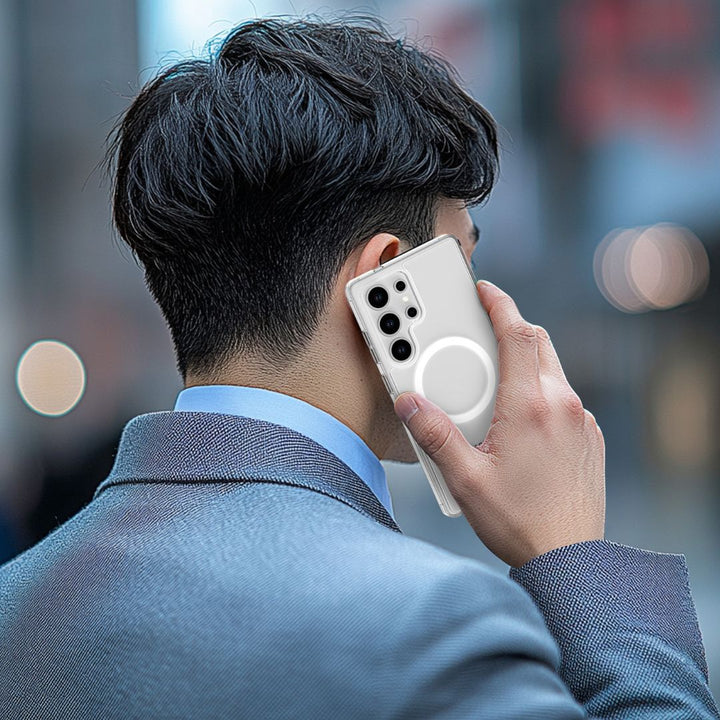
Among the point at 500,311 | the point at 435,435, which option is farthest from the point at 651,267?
the point at 435,435

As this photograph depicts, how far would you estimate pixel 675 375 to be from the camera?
8.25 meters

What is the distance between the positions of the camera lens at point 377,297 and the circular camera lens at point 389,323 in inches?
0.6

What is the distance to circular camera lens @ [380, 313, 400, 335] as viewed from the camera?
0.95m

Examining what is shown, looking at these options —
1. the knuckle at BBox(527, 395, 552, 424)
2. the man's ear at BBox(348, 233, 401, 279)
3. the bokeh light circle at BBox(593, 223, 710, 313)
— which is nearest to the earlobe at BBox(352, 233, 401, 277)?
the man's ear at BBox(348, 233, 401, 279)

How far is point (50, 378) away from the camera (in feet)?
16.3

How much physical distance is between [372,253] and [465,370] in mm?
169

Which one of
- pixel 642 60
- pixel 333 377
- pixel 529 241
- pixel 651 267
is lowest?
pixel 651 267

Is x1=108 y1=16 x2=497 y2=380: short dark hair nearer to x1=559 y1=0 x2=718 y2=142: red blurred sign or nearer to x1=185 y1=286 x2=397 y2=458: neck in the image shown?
x1=185 y1=286 x2=397 y2=458: neck

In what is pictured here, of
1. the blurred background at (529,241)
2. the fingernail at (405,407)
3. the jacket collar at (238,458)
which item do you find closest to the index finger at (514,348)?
the fingernail at (405,407)

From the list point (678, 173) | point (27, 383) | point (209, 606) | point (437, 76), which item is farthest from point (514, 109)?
point (209, 606)

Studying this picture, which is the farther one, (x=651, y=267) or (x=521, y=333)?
(x=651, y=267)

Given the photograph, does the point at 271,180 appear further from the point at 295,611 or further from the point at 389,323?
the point at 295,611

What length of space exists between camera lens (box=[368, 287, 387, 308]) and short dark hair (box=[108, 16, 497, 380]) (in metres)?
0.04

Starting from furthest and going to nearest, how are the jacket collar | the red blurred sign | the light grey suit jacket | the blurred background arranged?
1. the red blurred sign
2. the blurred background
3. the jacket collar
4. the light grey suit jacket
